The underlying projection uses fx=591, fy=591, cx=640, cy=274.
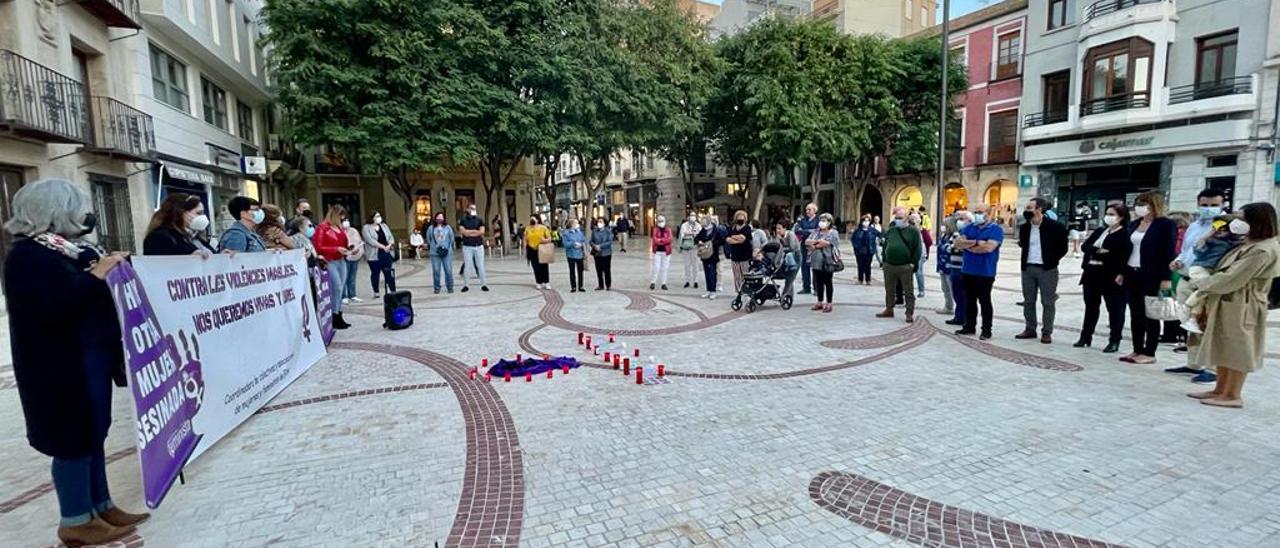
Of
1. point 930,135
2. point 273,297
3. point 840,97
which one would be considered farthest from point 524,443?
point 930,135

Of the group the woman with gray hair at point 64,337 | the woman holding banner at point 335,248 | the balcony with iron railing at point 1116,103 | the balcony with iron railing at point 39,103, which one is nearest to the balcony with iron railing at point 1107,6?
the balcony with iron railing at point 1116,103

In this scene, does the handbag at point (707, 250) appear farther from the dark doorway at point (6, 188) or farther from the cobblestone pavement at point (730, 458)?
the dark doorway at point (6, 188)

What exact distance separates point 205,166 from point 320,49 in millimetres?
5089

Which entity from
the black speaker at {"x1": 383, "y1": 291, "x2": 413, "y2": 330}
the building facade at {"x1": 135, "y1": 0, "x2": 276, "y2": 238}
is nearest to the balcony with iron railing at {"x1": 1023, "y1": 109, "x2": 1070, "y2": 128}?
the black speaker at {"x1": 383, "y1": 291, "x2": 413, "y2": 330}

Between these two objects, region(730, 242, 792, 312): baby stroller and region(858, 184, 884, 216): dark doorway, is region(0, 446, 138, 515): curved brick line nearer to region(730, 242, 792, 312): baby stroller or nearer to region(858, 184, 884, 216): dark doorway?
region(730, 242, 792, 312): baby stroller

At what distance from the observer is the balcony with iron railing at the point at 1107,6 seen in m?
25.7

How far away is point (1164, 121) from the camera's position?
83.4 feet

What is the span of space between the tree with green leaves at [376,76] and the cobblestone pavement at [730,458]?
14.4 meters

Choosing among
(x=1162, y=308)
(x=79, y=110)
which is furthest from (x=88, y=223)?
(x=79, y=110)

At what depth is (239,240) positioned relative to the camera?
6613mm

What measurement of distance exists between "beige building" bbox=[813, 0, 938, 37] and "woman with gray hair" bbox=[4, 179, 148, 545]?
4390cm

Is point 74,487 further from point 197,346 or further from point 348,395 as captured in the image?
point 348,395

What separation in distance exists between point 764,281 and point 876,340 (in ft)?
9.46

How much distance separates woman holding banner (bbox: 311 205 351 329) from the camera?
381 inches
